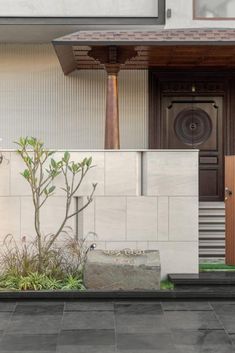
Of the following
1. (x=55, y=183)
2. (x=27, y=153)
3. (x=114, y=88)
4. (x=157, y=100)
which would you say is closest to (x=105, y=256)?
(x=55, y=183)

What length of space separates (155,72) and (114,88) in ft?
8.01

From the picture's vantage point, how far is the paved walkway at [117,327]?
663cm

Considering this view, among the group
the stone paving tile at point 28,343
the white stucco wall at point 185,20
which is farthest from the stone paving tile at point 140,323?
the white stucco wall at point 185,20

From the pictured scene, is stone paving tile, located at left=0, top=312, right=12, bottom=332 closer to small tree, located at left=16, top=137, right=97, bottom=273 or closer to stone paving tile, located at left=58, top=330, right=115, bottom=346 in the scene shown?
stone paving tile, located at left=58, top=330, right=115, bottom=346

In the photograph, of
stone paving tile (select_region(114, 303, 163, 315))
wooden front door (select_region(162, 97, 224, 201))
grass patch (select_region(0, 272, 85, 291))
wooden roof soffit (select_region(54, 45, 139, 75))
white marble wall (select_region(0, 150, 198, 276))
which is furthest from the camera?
wooden front door (select_region(162, 97, 224, 201))

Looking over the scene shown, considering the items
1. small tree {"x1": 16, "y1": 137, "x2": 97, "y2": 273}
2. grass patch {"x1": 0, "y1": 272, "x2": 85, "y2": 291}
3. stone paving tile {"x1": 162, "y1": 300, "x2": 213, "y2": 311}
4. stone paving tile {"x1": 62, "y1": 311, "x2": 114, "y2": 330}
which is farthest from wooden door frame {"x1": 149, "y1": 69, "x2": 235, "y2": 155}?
stone paving tile {"x1": 62, "y1": 311, "x2": 114, "y2": 330}

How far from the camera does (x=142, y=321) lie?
768 cm

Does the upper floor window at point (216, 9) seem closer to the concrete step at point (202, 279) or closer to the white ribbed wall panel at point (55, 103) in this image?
the white ribbed wall panel at point (55, 103)

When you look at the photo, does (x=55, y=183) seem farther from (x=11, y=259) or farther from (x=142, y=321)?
(x=142, y=321)

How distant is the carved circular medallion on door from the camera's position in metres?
13.2

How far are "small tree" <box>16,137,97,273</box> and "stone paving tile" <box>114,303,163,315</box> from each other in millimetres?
1578

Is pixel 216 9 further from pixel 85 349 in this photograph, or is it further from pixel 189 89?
pixel 85 349

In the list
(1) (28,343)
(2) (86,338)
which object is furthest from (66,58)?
(1) (28,343)

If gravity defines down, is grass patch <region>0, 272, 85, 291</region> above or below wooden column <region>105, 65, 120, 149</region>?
below
